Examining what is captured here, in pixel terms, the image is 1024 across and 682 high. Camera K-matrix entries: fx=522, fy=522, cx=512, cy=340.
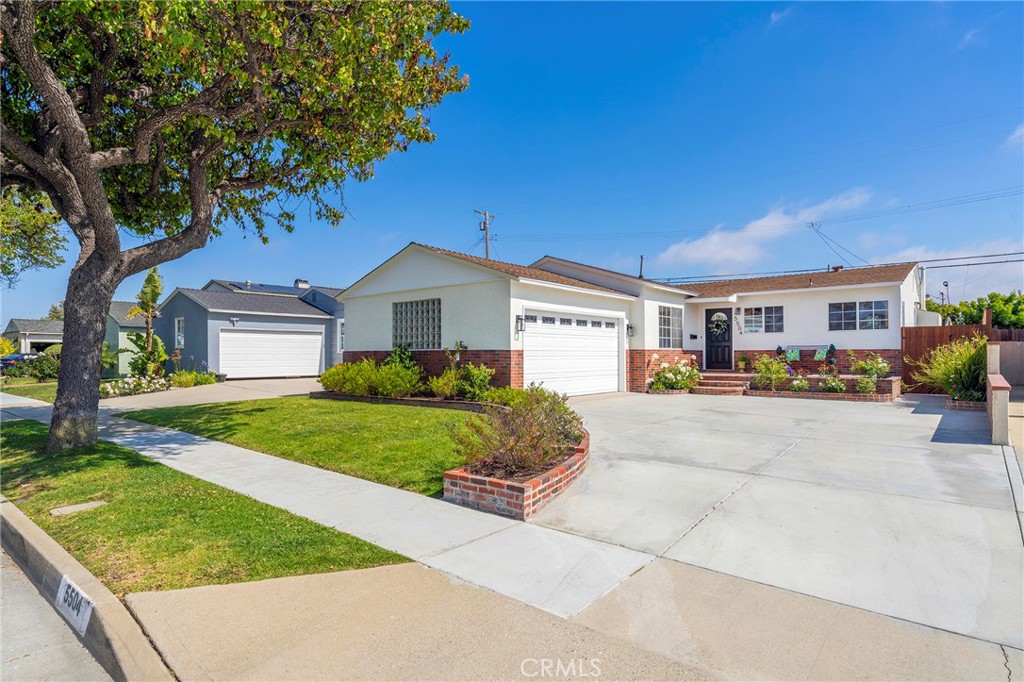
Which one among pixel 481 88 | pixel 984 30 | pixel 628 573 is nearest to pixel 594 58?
pixel 481 88

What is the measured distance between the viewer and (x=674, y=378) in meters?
15.7

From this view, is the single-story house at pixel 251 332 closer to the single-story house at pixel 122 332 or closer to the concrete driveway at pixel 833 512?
the single-story house at pixel 122 332

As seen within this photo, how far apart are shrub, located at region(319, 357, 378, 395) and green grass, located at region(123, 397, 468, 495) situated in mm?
638

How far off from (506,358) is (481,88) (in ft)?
20.7

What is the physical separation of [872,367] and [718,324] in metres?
5.42

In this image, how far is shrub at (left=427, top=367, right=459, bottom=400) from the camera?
12.4 metres

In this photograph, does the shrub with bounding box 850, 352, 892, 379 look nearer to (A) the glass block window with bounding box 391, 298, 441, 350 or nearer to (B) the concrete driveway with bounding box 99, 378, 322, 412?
(A) the glass block window with bounding box 391, 298, 441, 350

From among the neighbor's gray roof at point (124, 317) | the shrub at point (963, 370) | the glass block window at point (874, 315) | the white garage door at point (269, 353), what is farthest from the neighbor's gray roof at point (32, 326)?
the shrub at point (963, 370)

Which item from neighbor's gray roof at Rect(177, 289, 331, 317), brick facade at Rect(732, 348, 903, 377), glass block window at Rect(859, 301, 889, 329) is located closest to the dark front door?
brick facade at Rect(732, 348, 903, 377)

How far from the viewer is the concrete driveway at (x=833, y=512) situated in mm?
3406

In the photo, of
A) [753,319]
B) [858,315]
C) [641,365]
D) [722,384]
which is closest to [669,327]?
[641,365]

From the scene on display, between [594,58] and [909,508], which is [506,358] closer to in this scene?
[594,58]

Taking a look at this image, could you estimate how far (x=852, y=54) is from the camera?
11227 mm

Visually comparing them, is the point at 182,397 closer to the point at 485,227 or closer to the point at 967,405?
the point at 485,227
